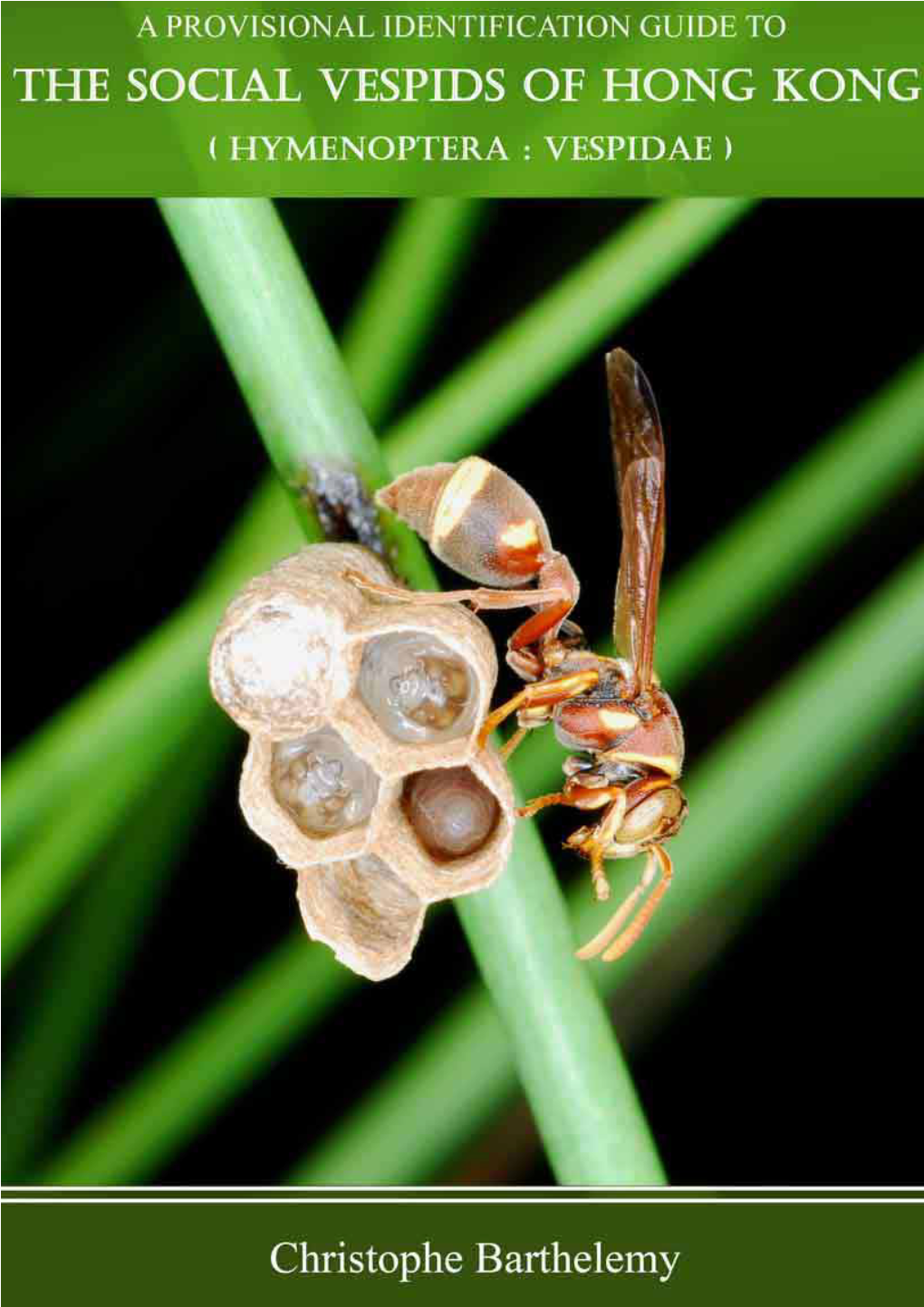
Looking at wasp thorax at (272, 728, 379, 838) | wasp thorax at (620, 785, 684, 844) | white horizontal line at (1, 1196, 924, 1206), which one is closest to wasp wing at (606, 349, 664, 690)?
wasp thorax at (620, 785, 684, 844)

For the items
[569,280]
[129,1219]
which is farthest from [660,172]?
[129,1219]

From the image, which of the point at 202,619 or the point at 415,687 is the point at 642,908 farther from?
the point at 202,619

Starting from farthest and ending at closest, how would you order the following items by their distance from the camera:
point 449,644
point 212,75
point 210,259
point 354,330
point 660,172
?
A: 1. point 354,330
2. point 660,172
3. point 212,75
4. point 449,644
5. point 210,259

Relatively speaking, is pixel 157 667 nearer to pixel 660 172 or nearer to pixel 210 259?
pixel 210 259

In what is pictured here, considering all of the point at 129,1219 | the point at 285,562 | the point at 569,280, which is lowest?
the point at 129,1219

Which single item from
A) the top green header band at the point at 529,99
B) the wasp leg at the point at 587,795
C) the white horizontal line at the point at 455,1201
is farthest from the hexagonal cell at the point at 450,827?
the top green header band at the point at 529,99

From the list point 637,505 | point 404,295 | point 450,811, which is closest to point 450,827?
point 450,811

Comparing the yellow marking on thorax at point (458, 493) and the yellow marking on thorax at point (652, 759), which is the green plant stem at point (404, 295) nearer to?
the yellow marking on thorax at point (458, 493)
